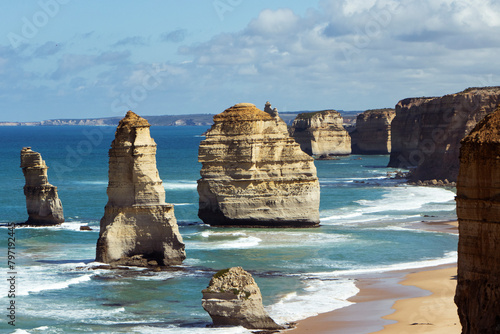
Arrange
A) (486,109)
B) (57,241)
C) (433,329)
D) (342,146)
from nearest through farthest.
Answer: (433,329), (57,241), (486,109), (342,146)

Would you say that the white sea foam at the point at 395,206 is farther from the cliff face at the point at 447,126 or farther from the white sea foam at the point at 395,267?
the white sea foam at the point at 395,267

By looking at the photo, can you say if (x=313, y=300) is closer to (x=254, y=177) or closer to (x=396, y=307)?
(x=396, y=307)

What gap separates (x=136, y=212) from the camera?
113 ft

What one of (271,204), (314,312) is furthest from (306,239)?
(314,312)

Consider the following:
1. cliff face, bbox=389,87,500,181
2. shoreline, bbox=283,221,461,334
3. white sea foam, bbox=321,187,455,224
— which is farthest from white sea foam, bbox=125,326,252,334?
cliff face, bbox=389,87,500,181

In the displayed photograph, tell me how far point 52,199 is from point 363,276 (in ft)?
66.0

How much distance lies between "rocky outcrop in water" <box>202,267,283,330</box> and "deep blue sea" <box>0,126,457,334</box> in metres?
0.43

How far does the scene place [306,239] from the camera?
43.0 metres

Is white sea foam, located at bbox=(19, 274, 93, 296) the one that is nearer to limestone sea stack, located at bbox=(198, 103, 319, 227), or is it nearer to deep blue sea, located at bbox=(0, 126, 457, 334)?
deep blue sea, located at bbox=(0, 126, 457, 334)

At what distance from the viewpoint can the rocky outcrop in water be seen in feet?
79.9

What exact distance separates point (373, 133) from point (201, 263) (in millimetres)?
117151

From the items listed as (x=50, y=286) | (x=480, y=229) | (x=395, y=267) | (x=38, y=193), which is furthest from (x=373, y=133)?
(x=480, y=229)

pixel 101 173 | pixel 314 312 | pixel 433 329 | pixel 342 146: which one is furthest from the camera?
pixel 342 146

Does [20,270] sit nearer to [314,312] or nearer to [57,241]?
[57,241]
